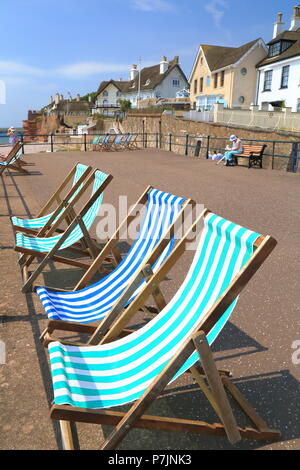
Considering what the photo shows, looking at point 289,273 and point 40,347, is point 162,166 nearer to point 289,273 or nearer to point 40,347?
point 289,273

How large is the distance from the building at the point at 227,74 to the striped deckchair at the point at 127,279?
38.3 m

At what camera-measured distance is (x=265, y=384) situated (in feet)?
8.80

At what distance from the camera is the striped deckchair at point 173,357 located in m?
1.88

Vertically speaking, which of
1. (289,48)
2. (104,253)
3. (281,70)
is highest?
(289,48)

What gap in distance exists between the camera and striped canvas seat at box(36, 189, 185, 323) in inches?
114

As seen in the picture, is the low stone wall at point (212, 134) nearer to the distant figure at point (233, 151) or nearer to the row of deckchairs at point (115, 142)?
the distant figure at point (233, 151)

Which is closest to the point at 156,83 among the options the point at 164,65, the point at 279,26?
the point at 164,65

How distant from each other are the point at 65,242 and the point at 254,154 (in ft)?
40.0

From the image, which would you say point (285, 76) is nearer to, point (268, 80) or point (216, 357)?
point (268, 80)

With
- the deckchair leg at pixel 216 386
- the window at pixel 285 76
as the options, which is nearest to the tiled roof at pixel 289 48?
the window at pixel 285 76

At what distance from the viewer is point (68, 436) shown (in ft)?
6.59

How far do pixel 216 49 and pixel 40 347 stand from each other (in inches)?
1974

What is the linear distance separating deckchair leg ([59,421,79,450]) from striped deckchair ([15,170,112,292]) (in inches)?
76.0

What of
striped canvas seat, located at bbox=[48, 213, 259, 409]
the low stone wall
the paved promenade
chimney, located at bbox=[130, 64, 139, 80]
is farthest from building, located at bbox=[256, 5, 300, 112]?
chimney, located at bbox=[130, 64, 139, 80]
